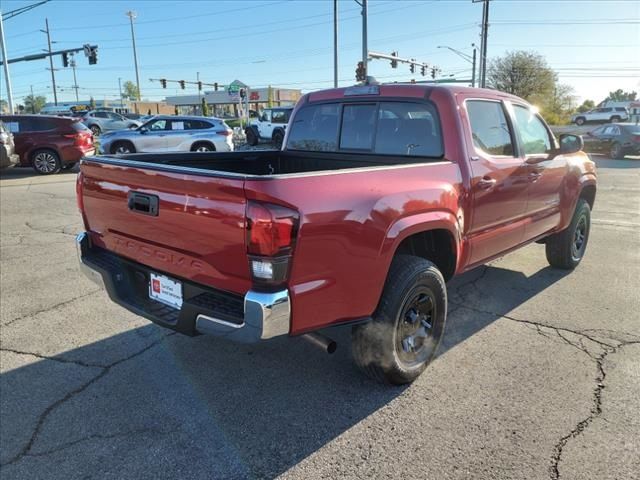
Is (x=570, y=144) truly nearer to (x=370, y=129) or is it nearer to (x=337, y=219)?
(x=370, y=129)

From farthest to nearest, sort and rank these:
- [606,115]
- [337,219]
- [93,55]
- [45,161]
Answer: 1. [606,115]
2. [93,55]
3. [45,161]
4. [337,219]

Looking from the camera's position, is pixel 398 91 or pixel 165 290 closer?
pixel 165 290

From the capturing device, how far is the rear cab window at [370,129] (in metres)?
3.70

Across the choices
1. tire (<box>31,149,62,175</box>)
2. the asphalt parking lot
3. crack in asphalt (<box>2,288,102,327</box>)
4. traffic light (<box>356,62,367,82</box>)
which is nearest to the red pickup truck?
the asphalt parking lot

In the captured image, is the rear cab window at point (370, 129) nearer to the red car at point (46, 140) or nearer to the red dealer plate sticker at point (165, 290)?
the red dealer plate sticker at point (165, 290)

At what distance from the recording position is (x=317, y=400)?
10.1ft

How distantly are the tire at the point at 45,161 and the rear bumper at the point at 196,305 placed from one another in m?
12.8

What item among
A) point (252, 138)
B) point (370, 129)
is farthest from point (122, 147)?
point (370, 129)

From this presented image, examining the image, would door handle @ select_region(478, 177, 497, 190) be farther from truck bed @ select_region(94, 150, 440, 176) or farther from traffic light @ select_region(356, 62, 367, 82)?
traffic light @ select_region(356, 62, 367, 82)

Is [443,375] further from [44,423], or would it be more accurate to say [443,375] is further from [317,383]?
[44,423]

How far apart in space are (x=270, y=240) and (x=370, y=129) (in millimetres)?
2072

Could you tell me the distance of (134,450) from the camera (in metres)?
2.60

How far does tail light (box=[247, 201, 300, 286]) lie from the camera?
7.41 feet

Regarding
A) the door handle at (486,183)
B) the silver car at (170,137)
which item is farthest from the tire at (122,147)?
the door handle at (486,183)
